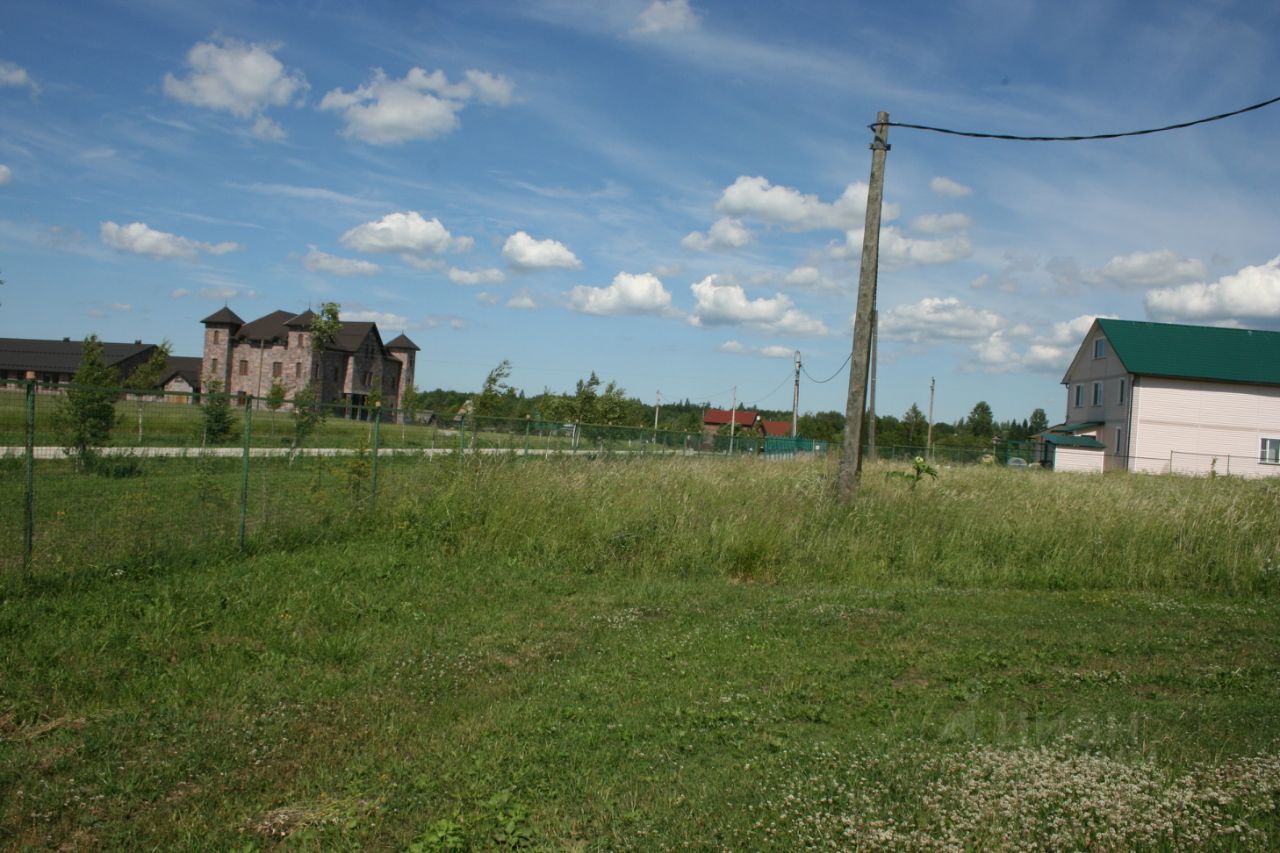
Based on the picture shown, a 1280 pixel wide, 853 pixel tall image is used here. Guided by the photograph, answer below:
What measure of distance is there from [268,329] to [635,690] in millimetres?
67328

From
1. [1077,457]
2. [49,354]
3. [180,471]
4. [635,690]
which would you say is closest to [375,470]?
[180,471]

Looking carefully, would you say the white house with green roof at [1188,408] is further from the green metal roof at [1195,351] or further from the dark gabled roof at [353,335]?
the dark gabled roof at [353,335]

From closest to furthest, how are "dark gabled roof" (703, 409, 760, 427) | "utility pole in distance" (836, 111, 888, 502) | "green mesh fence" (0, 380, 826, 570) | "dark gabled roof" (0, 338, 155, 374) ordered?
1. "green mesh fence" (0, 380, 826, 570)
2. "utility pole in distance" (836, 111, 888, 502)
3. "dark gabled roof" (0, 338, 155, 374)
4. "dark gabled roof" (703, 409, 760, 427)

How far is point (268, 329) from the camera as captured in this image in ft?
219

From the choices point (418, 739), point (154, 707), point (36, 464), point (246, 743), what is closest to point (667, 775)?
point (418, 739)

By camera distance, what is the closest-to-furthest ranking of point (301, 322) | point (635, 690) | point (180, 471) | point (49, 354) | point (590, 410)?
1. point (635, 690)
2. point (180, 471)
3. point (590, 410)
4. point (301, 322)
5. point (49, 354)

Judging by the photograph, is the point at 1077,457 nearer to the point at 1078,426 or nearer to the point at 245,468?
the point at 1078,426

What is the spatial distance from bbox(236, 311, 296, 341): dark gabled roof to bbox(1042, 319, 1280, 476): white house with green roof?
5186cm

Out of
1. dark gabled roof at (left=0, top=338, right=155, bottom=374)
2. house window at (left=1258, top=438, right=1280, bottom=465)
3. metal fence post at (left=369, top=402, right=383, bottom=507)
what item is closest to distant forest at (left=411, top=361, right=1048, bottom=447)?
metal fence post at (left=369, top=402, right=383, bottom=507)

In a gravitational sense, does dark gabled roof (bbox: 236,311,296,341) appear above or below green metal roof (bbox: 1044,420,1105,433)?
above

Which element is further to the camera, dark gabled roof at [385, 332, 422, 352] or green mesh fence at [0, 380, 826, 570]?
dark gabled roof at [385, 332, 422, 352]

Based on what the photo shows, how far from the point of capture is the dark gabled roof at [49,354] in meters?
76.5

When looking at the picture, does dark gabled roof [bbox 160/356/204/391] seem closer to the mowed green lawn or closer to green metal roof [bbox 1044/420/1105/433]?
green metal roof [bbox 1044/420/1105/433]

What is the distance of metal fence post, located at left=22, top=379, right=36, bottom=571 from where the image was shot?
772cm
